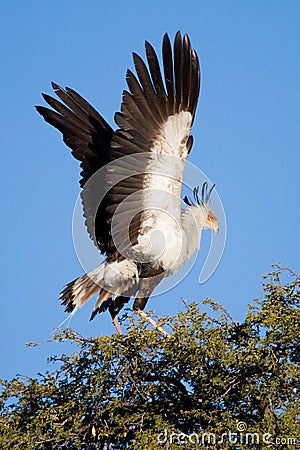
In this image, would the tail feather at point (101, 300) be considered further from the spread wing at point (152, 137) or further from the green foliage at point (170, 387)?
the green foliage at point (170, 387)

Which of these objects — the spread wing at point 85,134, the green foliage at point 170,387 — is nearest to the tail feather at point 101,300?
the spread wing at point 85,134

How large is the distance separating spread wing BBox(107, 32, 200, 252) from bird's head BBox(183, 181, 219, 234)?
75 centimetres

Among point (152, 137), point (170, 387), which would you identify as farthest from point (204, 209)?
point (170, 387)

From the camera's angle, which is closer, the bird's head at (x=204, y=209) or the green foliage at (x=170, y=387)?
the green foliage at (x=170, y=387)

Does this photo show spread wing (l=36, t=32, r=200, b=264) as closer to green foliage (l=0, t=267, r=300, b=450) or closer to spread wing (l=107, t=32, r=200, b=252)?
spread wing (l=107, t=32, r=200, b=252)

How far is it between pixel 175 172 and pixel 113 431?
2989 millimetres

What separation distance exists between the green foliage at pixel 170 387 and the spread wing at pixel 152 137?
1.89 metres

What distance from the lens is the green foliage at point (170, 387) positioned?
19.4 ft

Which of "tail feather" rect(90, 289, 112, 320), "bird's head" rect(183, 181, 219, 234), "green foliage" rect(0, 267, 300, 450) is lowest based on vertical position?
"green foliage" rect(0, 267, 300, 450)

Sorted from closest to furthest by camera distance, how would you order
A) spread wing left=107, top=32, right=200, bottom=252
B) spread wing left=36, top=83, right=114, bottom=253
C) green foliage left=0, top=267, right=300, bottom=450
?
green foliage left=0, top=267, right=300, bottom=450 → spread wing left=107, top=32, right=200, bottom=252 → spread wing left=36, top=83, right=114, bottom=253

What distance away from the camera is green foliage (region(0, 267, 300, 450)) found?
5.91 m

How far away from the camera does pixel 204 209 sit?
9.16 metres

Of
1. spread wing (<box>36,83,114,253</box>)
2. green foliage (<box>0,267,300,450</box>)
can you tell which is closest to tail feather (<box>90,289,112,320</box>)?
spread wing (<box>36,83,114,253</box>)

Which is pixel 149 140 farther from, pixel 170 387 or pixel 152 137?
pixel 170 387
